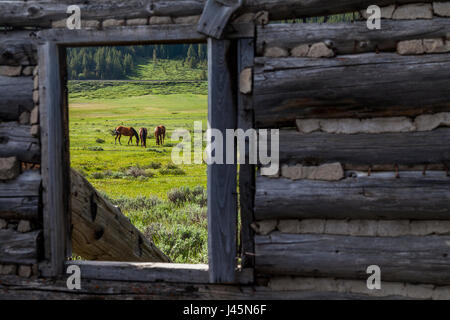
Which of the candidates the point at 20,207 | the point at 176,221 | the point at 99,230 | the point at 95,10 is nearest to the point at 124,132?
the point at 176,221

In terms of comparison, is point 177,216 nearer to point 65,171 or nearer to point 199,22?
point 65,171

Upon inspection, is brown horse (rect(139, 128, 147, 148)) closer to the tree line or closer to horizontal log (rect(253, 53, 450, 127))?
horizontal log (rect(253, 53, 450, 127))

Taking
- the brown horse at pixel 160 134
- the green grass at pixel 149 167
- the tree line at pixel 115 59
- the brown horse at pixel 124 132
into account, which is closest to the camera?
the green grass at pixel 149 167

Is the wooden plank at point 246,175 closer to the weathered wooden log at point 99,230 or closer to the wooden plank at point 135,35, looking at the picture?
the wooden plank at point 135,35

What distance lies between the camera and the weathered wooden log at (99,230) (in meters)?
4.08

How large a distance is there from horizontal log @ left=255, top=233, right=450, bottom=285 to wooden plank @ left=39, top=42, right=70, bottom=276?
5.66 feet

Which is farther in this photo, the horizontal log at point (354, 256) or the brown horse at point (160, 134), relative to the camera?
the brown horse at point (160, 134)

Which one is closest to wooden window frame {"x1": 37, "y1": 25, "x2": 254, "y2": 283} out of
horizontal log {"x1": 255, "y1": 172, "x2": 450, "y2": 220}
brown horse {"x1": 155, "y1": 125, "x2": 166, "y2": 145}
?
horizontal log {"x1": 255, "y1": 172, "x2": 450, "y2": 220}

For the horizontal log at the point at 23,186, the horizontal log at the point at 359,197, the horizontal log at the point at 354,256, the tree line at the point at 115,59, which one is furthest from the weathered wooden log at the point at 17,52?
the tree line at the point at 115,59

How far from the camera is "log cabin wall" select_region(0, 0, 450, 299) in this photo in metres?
3.00

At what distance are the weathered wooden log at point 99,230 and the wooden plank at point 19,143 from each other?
1.47 feet

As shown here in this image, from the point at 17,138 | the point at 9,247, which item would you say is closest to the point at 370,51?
the point at 17,138

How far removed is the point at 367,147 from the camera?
121 inches

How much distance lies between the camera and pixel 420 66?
117 inches
